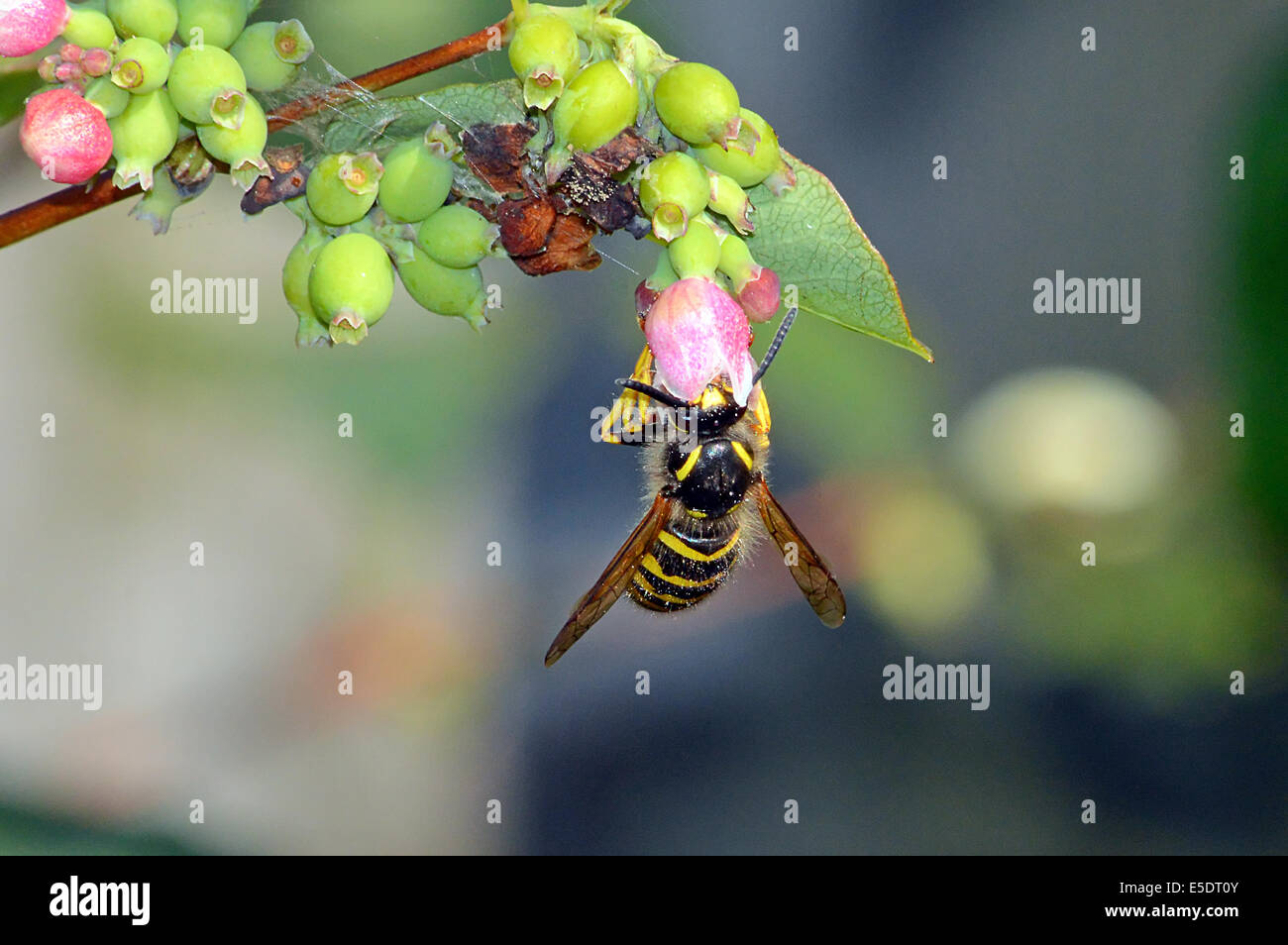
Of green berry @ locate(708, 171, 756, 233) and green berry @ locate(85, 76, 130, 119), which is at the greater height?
green berry @ locate(85, 76, 130, 119)

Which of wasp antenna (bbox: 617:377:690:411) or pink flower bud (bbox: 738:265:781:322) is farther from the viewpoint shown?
wasp antenna (bbox: 617:377:690:411)

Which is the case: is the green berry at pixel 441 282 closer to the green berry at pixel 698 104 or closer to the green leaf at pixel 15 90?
the green berry at pixel 698 104

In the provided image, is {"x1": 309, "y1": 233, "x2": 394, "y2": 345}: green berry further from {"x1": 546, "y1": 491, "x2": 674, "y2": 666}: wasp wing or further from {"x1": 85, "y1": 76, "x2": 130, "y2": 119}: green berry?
{"x1": 546, "y1": 491, "x2": 674, "y2": 666}: wasp wing

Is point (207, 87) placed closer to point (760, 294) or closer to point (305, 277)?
point (305, 277)

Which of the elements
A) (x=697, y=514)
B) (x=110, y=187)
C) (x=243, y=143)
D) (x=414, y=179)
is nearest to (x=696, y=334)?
(x=414, y=179)

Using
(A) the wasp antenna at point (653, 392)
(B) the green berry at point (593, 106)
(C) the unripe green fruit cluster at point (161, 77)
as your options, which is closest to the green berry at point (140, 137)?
(C) the unripe green fruit cluster at point (161, 77)

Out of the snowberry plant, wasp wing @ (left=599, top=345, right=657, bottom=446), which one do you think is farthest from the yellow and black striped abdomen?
the snowberry plant
